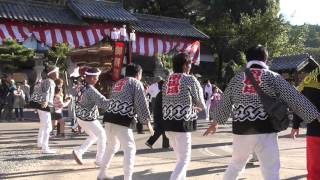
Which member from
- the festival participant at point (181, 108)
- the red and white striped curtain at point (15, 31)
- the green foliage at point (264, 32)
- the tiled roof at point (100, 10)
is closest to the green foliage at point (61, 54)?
the red and white striped curtain at point (15, 31)

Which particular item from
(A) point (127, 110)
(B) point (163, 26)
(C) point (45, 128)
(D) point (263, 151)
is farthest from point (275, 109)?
(B) point (163, 26)

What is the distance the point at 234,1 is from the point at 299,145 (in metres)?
23.4

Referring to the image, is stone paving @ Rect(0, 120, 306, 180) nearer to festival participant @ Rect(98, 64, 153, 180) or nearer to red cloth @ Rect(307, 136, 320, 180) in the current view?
festival participant @ Rect(98, 64, 153, 180)

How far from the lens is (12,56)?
84.3 ft

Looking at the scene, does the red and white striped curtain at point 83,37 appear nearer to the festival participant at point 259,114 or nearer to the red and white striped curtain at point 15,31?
A: the red and white striped curtain at point 15,31

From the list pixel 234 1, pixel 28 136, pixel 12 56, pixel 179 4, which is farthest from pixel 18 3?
pixel 234 1

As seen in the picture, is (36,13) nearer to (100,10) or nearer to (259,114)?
(100,10)

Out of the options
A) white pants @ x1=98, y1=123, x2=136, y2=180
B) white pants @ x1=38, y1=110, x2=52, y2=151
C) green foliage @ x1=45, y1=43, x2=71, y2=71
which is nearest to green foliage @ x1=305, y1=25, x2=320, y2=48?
green foliage @ x1=45, y1=43, x2=71, y2=71

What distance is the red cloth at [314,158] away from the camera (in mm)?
5223

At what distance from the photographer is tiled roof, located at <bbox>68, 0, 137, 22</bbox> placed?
23.1 m

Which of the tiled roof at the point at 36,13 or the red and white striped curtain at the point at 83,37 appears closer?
the red and white striped curtain at the point at 83,37

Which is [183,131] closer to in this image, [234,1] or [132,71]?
[132,71]

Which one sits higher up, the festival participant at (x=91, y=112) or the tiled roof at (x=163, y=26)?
the tiled roof at (x=163, y=26)

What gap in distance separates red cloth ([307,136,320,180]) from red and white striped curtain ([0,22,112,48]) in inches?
671
